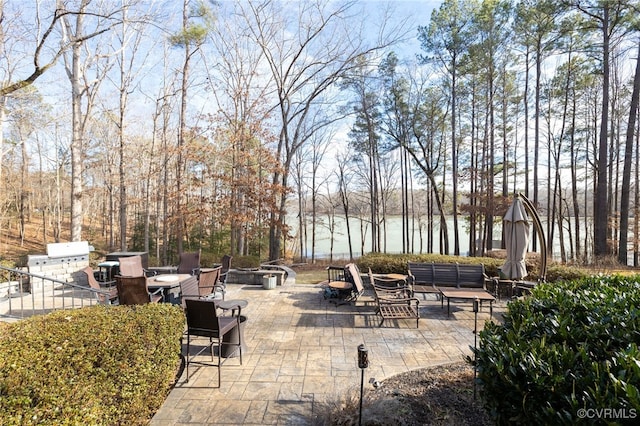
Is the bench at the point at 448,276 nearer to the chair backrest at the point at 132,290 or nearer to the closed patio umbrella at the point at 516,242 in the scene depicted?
the closed patio umbrella at the point at 516,242

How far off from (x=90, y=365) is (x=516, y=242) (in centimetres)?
622

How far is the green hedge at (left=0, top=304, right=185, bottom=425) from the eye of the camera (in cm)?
A: 167

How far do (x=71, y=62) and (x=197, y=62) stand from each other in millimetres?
4447

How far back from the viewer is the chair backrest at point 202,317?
11.2 ft

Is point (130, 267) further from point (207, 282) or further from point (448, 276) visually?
point (448, 276)

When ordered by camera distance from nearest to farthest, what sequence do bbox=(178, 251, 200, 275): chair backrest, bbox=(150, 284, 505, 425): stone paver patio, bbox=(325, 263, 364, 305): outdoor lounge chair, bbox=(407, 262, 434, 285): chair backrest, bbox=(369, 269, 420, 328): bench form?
1. bbox=(150, 284, 505, 425): stone paver patio
2. bbox=(369, 269, 420, 328): bench
3. bbox=(325, 263, 364, 305): outdoor lounge chair
4. bbox=(407, 262, 434, 285): chair backrest
5. bbox=(178, 251, 200, 275): chair backrest

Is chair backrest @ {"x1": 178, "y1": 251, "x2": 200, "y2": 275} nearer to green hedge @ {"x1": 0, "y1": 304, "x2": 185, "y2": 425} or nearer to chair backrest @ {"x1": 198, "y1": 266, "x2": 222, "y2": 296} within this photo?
chair backrest @ {"x1": 198, "y1": 266, "x2": 222, "y2": 296}

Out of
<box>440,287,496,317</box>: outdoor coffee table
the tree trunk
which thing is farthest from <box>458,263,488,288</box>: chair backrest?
the tree trunk

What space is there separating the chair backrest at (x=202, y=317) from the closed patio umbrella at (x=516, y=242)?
5.07 meters

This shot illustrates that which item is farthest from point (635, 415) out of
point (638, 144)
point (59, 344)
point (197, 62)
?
point (638, 144)

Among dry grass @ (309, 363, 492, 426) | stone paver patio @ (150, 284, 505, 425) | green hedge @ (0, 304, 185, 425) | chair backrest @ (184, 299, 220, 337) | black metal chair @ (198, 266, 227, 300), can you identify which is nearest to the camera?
green hedge @ (0, 304, 185, 425)

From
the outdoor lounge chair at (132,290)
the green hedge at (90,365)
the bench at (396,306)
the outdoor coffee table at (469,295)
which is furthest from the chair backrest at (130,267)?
the outdoor coffee table at (469,295)

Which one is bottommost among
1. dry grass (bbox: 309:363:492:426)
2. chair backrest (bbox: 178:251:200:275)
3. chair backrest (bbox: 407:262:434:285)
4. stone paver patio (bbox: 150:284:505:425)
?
stone paver patio (bbox: 150:284:505:425)

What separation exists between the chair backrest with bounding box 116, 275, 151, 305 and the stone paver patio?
1.21 m
